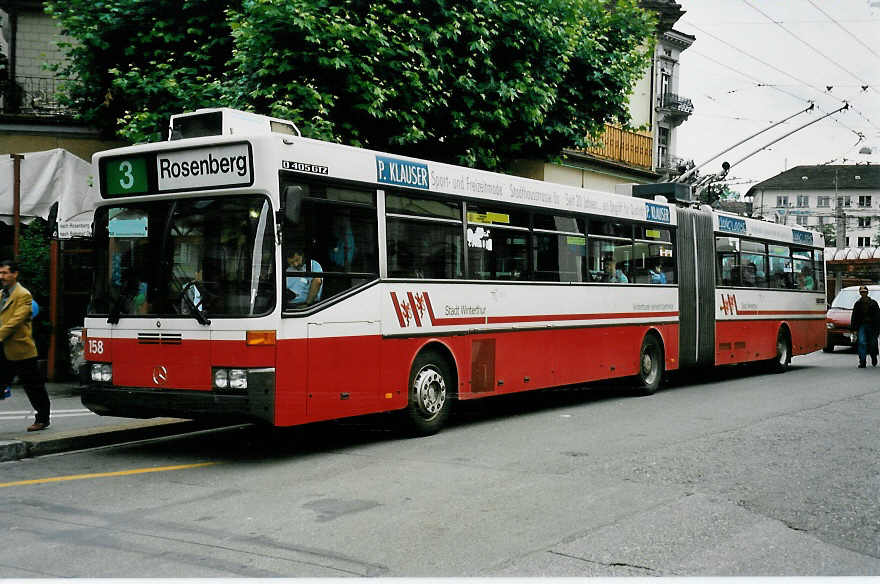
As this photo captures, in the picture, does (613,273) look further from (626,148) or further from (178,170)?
(626,148)

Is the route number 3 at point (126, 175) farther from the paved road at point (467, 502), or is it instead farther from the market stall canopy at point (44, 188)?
the market stall canopy at point (44, 188)

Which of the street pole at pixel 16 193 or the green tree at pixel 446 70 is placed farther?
the street pole at pixel 16 193

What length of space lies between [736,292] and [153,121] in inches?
451

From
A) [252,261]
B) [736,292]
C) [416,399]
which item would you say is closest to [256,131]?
[252,261]

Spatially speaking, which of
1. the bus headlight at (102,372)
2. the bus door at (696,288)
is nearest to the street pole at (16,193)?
the bus headlight at (102,372)

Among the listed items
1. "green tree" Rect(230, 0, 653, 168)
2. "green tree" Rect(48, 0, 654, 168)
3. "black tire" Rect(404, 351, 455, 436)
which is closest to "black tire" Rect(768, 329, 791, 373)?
"green tree" Rect(230, 0, 653, 168)

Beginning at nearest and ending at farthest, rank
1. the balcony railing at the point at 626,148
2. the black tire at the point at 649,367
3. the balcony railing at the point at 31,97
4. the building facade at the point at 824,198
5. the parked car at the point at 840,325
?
the black tire at the point at 649,367 → the balcony railing at the point at 31,97 → the building facade at the point at 824,198 → the balcony railing at the point at 626,148 → the parked car at the point at 840,325

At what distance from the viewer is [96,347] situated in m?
9.29

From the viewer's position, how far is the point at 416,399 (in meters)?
10.4

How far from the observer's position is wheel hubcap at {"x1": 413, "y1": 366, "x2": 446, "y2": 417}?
1043 cm

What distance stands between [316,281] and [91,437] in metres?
3.00

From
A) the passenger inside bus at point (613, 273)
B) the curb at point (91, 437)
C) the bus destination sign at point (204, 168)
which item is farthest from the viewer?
the passenger inside bus at point (613, 273)

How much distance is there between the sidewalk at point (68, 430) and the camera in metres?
9.05

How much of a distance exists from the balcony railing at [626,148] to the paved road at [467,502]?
606 inches
